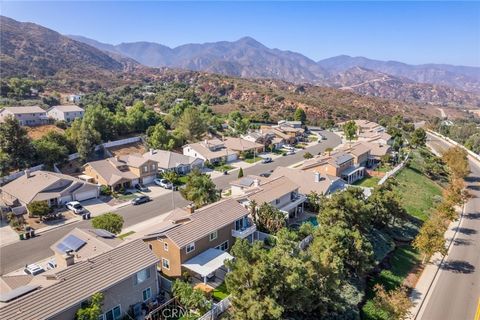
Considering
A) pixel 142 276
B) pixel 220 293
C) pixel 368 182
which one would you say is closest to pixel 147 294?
pixel 142 276

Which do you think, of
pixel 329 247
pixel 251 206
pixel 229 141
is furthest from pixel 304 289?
pixel 229 141

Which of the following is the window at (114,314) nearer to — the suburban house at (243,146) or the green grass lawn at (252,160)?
the green grass lawn at (252,160)

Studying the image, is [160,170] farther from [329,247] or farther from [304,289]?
[304,289]

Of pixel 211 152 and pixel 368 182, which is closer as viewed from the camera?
pixel 368 182

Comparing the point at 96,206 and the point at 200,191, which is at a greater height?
the point at 200,191

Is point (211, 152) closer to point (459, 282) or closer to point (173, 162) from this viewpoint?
point (173, 162)

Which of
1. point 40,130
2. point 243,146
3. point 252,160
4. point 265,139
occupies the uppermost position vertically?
point 40,130

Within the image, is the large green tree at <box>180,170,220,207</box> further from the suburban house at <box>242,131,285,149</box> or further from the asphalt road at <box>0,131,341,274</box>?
the suburban house at <box>242,131,285,149</box>

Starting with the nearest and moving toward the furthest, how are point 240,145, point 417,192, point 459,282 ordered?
point 459,282
point 417,192
point 240,145
